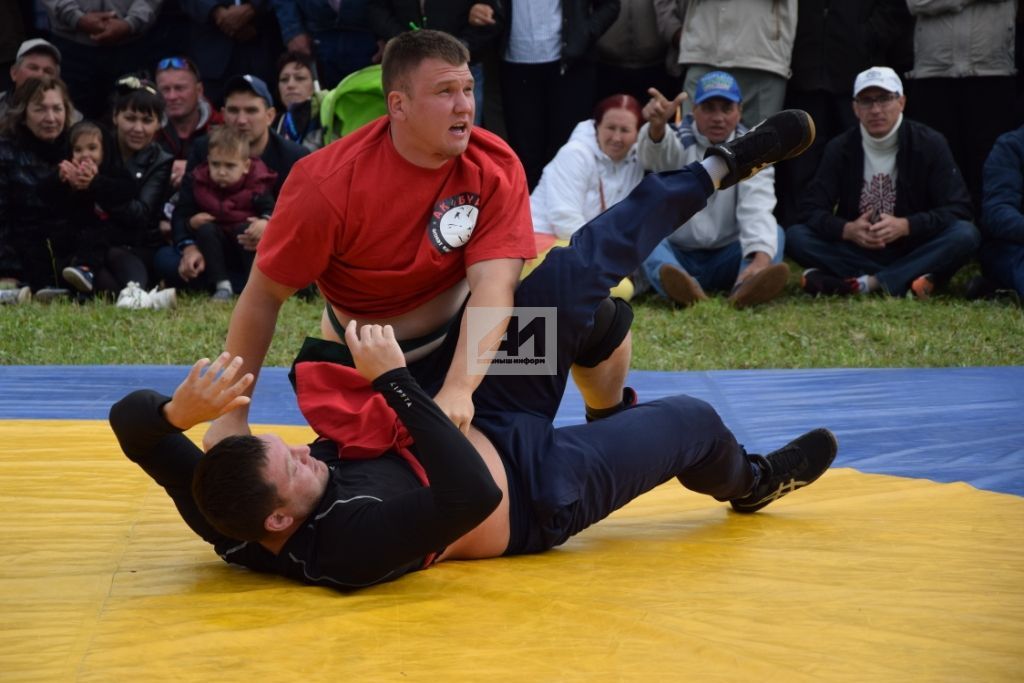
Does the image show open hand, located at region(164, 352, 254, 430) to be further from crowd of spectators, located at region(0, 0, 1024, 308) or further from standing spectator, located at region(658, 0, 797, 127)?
standing spectator, located at region(658, 0, 797, 127)

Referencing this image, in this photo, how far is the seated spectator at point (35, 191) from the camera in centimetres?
701

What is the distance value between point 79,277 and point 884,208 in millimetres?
4052

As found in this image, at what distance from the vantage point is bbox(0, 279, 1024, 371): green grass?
5.67 meters

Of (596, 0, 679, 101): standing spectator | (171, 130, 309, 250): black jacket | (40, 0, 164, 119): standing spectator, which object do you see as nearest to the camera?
(171, 130, 309, 250): black jacket

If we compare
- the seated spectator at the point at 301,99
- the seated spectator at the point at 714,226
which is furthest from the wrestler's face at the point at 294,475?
the seated spectator at the point at 301,99

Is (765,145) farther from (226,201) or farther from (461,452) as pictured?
(226,201)

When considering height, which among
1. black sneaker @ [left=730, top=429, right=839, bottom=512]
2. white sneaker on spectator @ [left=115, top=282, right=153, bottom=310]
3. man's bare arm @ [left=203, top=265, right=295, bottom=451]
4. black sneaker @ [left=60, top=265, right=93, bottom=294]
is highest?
man's bare arm @ [left=203, top=265, right=295, bottom=451]

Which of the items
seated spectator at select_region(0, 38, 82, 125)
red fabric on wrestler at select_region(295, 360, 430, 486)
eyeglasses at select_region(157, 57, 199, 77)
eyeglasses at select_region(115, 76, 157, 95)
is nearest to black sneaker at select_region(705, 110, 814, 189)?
red fabric on wrestler at select_region(295, 360, 430, 486)

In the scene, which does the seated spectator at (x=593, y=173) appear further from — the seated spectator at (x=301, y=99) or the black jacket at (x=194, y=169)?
the seated spectator at (x=301, y=99)

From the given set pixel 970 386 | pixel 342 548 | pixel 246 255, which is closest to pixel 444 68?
pixel 342 548

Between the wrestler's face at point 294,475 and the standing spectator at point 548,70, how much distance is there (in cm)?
474

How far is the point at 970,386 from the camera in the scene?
4.82 metres

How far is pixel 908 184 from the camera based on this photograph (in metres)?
7.02

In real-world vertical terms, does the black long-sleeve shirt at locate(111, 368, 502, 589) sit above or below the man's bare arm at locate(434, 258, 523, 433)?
below
